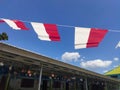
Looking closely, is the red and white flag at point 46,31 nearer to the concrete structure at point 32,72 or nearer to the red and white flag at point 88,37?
the red and white flag at point 88,37

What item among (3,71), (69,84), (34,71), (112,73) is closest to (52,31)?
A: (3,71)

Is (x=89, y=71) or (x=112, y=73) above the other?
(x=112, y=73)

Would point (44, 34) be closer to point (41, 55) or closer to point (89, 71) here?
point (41, 55)

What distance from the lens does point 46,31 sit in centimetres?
689

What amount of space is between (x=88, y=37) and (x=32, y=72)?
799 centimetres

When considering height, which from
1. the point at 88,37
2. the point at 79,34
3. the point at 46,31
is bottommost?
the point at 88,37

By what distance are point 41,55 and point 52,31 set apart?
1782 mm

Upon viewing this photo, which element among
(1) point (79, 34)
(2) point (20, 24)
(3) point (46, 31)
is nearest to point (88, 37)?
(1) point (79, 34)

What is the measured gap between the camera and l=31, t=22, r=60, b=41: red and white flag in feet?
22.1

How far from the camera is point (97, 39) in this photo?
6551 mm

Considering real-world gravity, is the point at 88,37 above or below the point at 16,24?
below

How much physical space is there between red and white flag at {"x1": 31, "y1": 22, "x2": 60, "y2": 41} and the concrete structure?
3.45 ft

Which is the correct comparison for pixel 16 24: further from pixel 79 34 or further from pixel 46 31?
pixel 79 34

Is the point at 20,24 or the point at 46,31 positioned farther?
the point at 20,24
